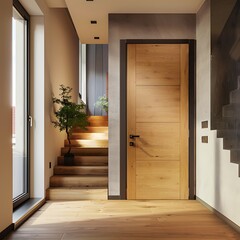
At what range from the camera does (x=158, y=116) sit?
5441mm

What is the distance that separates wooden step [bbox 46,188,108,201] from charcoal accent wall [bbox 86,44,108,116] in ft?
18.9

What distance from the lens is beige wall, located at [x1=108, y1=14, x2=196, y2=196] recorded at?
214 inches

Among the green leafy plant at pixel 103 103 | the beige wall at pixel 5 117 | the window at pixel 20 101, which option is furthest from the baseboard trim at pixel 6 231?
the green leafy plant at pixel 103 103

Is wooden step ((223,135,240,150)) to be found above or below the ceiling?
below

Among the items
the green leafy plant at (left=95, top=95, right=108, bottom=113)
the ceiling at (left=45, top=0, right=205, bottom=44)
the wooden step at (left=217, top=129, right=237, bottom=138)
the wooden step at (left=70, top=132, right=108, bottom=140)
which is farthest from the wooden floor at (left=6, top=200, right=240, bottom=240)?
the green leafy plant at (left=95, top=95, right=108, bottom=113)

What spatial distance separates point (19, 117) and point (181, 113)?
2291 millimetres

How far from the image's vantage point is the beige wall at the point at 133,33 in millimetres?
5438

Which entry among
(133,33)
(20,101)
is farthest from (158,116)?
(20,101)

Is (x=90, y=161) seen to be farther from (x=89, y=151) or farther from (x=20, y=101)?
(x=20, y=101)

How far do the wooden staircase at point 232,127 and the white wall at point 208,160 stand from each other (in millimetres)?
213

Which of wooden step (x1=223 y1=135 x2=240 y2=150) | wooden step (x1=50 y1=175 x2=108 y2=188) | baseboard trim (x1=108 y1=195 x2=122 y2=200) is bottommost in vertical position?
baseboard trim (x1=108 y1=195 x2=122 y2=200)

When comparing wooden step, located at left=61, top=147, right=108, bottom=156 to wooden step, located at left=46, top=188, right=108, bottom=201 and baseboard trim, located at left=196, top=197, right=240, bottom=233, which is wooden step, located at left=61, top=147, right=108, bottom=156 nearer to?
wooden step, located at left=46, top=188, right=108, bottom=201

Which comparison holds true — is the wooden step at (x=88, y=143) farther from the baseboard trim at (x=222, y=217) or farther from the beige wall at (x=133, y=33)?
the baseboard trim at (x=222, y=217)

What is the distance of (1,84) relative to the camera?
3.46 meters
